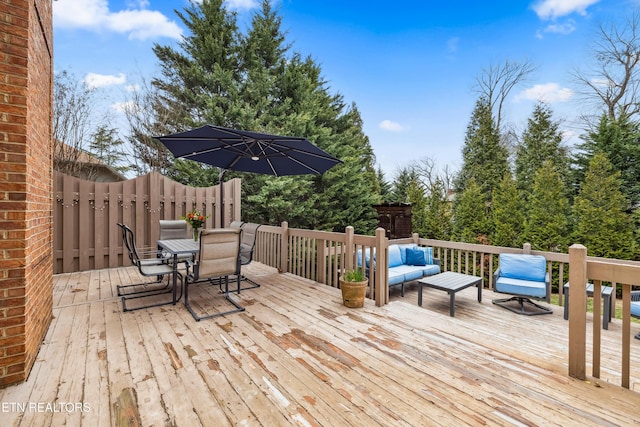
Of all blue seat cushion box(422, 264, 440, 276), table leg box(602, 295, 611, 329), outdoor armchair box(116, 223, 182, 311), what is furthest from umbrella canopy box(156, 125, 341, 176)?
table leg box(602, 295, 611, 329)

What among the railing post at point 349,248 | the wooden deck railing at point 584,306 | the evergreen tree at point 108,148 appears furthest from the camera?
the evergreen tree at point 108,148

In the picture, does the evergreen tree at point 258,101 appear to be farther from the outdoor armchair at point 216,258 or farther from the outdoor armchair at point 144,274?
the outdoor armchair at point 216,258

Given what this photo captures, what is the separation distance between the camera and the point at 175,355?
252cm

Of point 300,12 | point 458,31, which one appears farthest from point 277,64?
point 458,31

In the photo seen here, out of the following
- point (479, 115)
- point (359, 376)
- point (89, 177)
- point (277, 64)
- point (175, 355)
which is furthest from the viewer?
point (479, 115)

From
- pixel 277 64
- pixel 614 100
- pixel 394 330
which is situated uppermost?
pixel 277 64

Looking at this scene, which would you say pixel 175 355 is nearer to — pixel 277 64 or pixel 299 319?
pixel 299 319

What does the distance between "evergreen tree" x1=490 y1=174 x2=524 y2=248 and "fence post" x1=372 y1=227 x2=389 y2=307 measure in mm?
6032

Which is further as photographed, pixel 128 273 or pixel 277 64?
pixel 277 64

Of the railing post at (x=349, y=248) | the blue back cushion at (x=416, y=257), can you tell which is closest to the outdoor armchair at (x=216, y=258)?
the railing post at (x=349, y=248)

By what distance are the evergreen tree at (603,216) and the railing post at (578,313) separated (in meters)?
6.32

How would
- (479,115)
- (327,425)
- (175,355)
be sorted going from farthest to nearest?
(479,115)
(175,355)
(327,425)

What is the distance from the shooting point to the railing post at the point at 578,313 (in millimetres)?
2264

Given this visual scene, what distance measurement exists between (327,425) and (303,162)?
4311mm
